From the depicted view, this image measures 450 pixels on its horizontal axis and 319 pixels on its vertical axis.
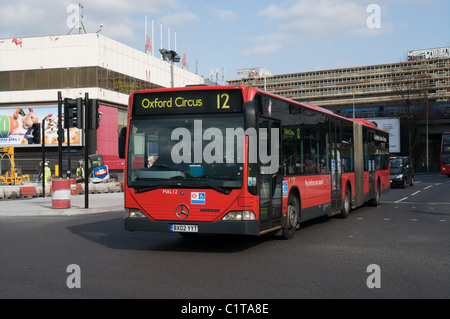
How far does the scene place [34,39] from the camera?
53312mm

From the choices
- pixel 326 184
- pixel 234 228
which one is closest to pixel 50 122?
pixel 326 184

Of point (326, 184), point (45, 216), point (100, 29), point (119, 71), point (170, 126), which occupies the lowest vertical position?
point (45, 216)

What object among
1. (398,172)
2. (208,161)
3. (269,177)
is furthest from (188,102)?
(398,172)

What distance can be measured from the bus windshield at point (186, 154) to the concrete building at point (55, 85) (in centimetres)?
4268

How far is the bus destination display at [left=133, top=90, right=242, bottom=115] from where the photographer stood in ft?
32.3

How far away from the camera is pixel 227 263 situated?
8891 mm

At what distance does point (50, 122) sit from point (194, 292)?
50.4 m

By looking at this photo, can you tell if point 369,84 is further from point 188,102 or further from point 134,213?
point 134,213

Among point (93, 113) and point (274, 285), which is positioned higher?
point (93, 113)

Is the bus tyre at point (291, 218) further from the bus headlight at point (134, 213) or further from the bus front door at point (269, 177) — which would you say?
the bus headlight at point (134, 213)

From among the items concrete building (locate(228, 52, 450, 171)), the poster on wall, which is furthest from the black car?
concrete building (locate(228, 52, 450, 171))

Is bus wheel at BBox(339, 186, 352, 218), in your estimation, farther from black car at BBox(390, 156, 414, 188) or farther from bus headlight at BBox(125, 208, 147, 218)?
black car at BBox(390, 156, 414, 188)

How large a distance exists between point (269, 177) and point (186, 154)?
1604 mm
